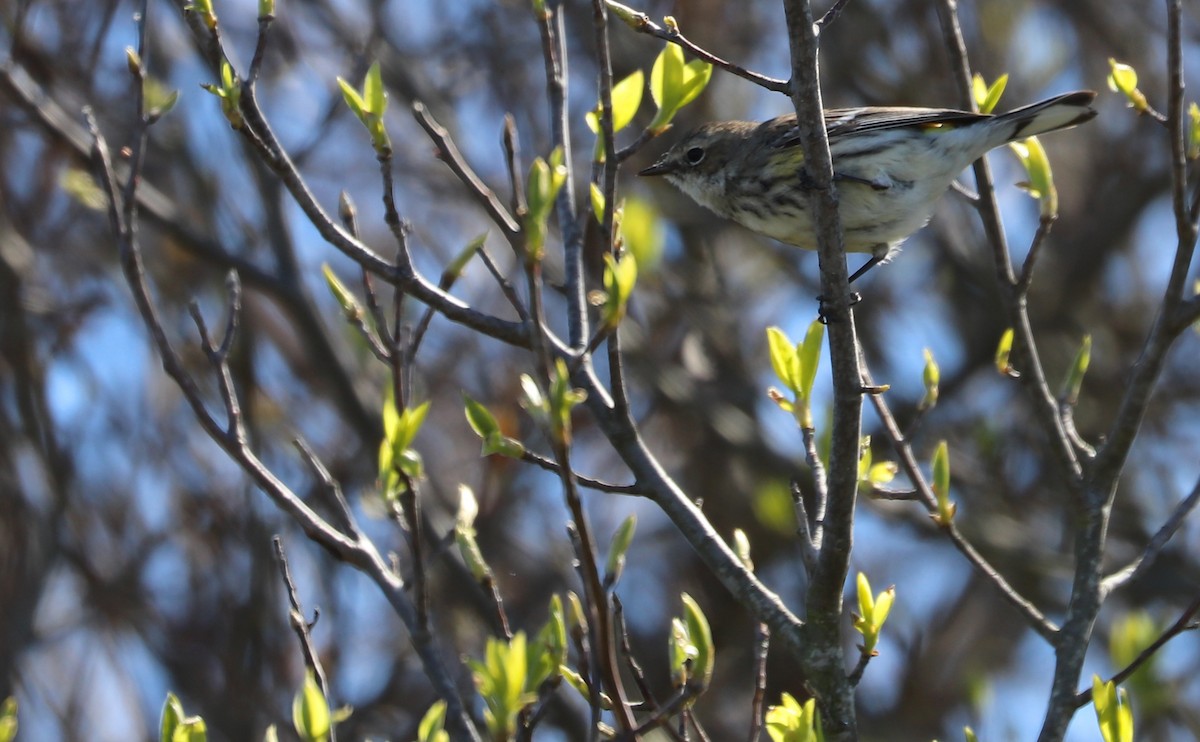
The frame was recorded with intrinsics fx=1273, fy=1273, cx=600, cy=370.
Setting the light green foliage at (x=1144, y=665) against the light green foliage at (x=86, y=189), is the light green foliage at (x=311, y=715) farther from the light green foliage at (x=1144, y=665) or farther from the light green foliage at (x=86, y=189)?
the light green foliage at (x=86, y=189)

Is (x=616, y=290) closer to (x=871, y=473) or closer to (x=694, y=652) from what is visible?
(x=694, y=652)

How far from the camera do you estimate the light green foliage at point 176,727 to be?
111 inches

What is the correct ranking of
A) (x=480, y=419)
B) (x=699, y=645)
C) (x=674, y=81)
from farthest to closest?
(x=674, y=81) < (x=480, y=419) < (x=699, y=645)

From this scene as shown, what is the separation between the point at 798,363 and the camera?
3.34 metres

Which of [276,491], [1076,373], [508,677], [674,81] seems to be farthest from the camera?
[1076,373]

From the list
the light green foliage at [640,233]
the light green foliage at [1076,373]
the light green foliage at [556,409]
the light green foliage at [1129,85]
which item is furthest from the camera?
the light green foliage at [640,233]

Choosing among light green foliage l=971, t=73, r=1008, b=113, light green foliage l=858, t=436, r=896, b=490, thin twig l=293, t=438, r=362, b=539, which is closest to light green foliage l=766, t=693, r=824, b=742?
light green foliage l=858, t=436, r=896, b=490

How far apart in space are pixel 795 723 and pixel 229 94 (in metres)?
2.04

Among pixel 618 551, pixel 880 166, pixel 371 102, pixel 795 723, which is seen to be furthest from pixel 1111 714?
pixel 880 166

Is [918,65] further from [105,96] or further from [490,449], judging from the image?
[490,449]

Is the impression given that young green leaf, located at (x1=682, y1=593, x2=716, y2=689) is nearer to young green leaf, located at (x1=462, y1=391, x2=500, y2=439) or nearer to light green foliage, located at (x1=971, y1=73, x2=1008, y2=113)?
young green leaf, located at (x1=462, y1=391, x2=500, y2=439)

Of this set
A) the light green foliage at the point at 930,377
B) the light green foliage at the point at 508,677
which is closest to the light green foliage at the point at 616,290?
the light green foliage at the point at 508,677

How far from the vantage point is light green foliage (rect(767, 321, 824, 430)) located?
10.8 ft

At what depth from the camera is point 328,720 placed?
104 inches
